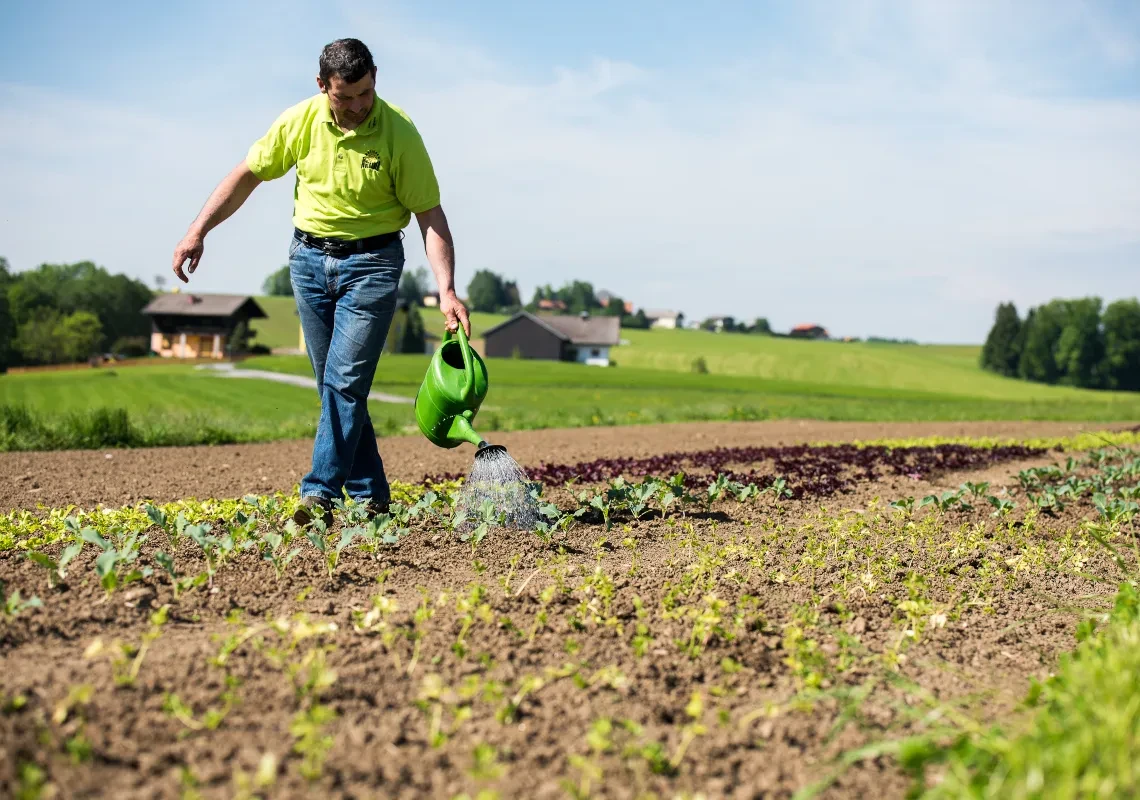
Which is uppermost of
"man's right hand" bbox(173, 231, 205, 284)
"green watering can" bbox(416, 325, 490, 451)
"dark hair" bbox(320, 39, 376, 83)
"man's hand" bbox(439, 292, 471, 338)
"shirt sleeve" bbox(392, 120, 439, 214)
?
"dark hair" bbox(320, 39, 376, 83)

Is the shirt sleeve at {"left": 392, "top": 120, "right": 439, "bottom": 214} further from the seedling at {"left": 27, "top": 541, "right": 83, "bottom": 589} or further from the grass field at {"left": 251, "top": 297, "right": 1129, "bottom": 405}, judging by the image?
the grass field at {"left": 251, "top": 297, "right": 1129, "bottom": 405}

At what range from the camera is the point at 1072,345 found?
81312 mm

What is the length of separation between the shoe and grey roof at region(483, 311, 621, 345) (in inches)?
3068

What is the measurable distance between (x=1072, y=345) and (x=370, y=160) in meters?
88.2

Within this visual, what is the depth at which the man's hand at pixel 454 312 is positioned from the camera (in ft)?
15.7

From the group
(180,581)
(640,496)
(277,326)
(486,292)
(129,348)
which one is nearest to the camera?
(180,581)

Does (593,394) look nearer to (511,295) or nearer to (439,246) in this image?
(439,246)

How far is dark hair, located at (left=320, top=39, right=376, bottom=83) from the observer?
4430 mm

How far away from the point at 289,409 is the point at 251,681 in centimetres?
1921

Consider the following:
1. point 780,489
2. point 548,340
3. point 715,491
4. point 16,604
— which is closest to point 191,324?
point 548,340

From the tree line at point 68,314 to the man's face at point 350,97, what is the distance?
57.0 m

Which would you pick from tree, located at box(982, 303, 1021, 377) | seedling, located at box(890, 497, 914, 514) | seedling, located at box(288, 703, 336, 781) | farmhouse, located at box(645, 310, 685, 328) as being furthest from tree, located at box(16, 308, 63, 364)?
farmhouse, located at box(645, 310, 685, 328)

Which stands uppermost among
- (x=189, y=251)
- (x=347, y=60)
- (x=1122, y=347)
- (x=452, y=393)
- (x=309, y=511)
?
(x=1122, y=347)

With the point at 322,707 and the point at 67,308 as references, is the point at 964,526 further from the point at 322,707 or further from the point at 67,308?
the point at 67,308
